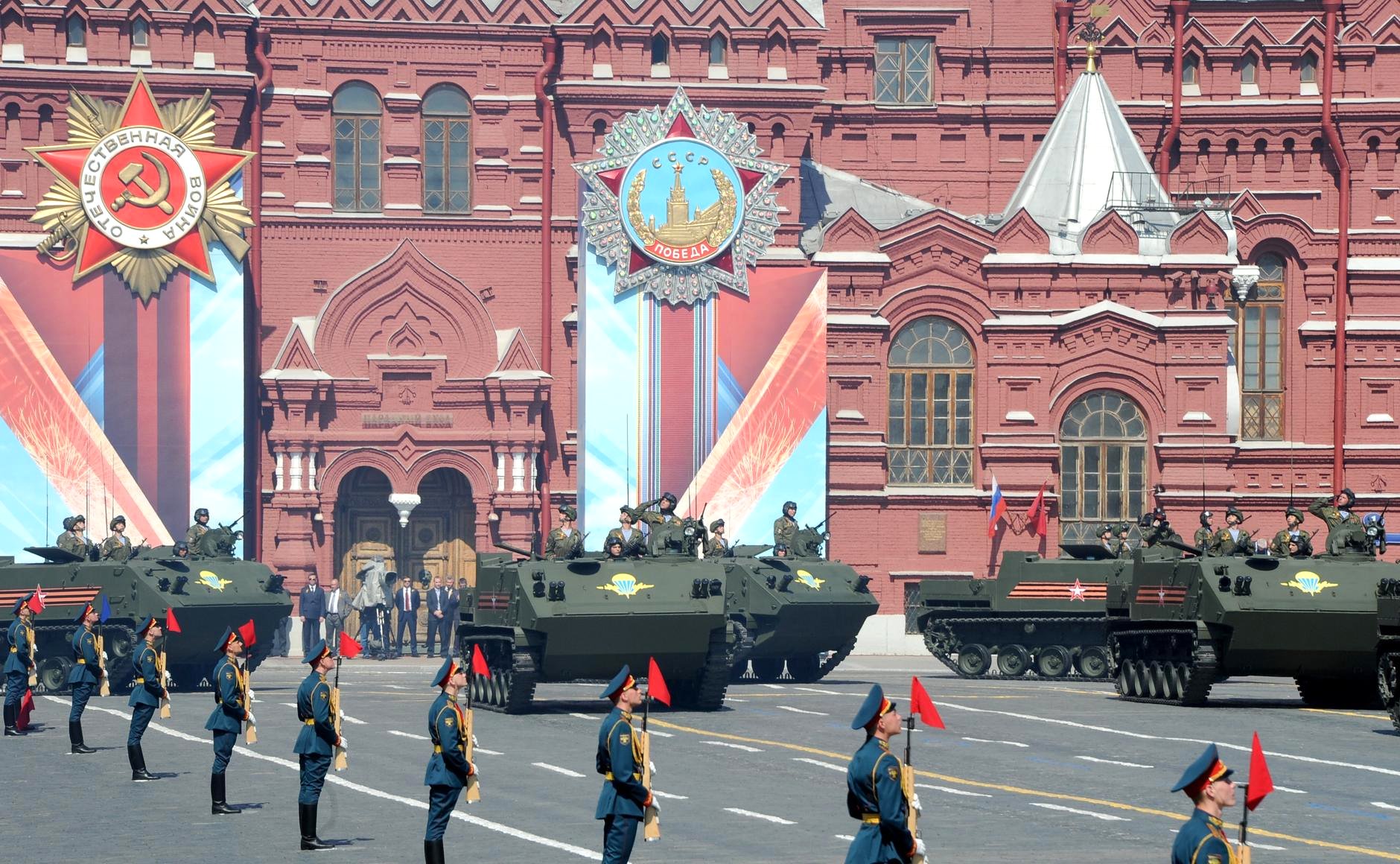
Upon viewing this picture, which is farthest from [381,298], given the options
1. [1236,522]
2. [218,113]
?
[1236,522]

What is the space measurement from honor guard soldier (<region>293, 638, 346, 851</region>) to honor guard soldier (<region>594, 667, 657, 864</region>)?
3436 mm

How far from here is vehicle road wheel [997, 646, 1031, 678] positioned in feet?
128

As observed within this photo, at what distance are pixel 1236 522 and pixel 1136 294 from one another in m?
14.1

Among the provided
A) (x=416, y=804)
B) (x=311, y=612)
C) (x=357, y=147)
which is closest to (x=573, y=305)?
(x=357, y=147)

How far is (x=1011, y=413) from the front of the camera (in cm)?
4791

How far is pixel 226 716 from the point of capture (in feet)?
68.2

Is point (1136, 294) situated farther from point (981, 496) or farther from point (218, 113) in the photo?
point (218, 113)

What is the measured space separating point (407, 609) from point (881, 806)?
31819mm

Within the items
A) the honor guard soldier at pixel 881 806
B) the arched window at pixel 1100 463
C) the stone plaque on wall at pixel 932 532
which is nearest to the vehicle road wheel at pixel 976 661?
the stone plaque on wall at pixel 932 532

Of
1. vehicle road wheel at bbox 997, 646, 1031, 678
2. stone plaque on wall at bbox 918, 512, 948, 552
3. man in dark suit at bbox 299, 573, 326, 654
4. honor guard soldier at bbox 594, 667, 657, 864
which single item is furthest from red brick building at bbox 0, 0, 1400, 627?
honor guard soldier at bbox 594, 667, 657, 864

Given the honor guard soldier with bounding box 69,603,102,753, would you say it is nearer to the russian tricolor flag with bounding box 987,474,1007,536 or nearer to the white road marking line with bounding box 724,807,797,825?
the white road marking line with bounding box 724,807,797,825

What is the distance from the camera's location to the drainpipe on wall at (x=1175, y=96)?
5088 centimetres

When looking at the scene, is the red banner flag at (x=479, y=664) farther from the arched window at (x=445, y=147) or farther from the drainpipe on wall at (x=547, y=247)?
the arched window at (x=445, y=147)

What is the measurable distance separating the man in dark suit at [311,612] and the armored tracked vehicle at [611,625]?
13577 millimetres
